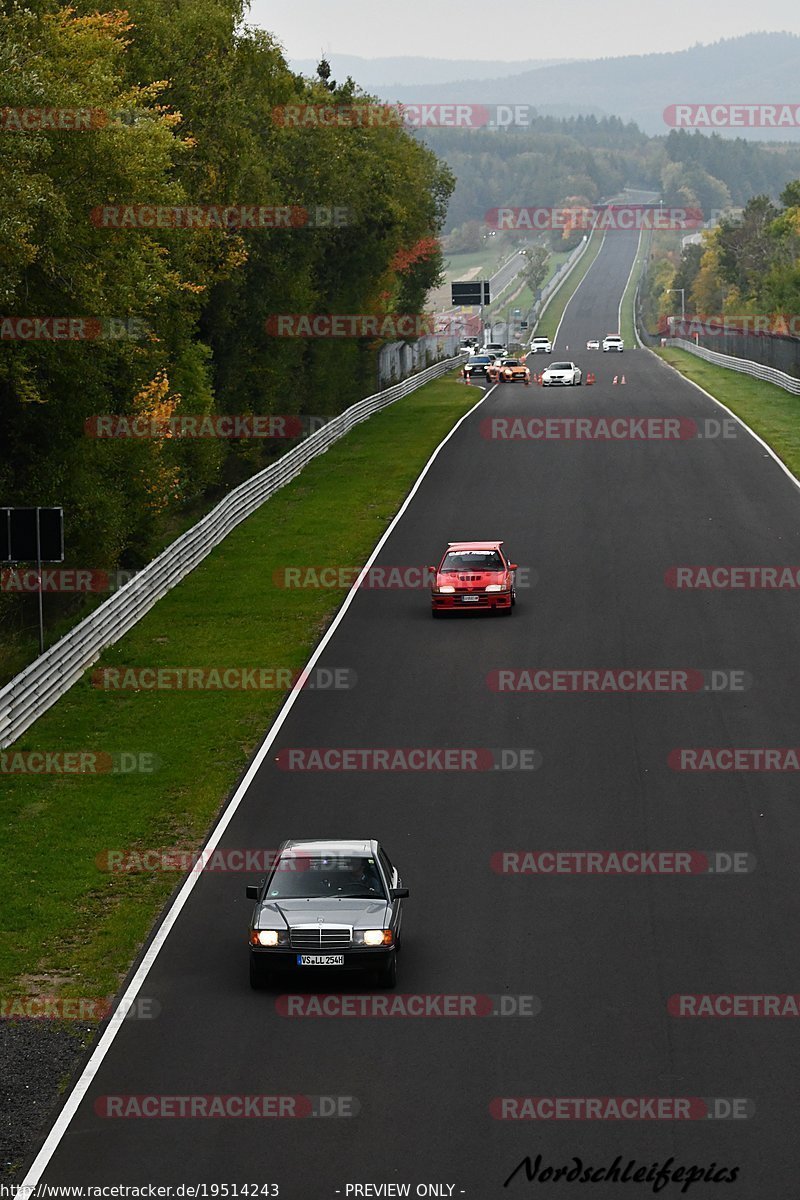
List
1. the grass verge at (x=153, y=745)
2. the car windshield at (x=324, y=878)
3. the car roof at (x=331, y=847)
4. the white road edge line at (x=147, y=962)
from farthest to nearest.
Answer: the grass verge at (x=153, y=745), the car roof at (x=331, y=847), the car windshield at (x=324, y=878), the white road edge line at (x=147, y=962)

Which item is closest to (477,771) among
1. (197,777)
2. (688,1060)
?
(197,777)

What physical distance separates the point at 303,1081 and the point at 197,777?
11.2 m

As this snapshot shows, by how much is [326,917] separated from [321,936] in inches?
9.1

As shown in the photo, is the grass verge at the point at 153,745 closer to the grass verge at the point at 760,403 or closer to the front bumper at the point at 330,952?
the front bumper at the point at 330,952

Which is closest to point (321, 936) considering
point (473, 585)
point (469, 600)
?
point (469, 600)

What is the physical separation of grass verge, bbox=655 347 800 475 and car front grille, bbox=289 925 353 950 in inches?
1539

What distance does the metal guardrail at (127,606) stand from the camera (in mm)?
28781

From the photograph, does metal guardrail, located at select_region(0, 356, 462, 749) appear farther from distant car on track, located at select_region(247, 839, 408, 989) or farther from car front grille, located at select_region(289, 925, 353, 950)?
car front grille, located at select_region(289, 925, 353, 950)

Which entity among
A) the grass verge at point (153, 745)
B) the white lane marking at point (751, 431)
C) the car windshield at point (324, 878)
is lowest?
the grass verge at point (153, 745)

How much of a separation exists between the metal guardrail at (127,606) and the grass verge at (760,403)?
17.1 meters

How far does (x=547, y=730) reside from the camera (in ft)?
88.4

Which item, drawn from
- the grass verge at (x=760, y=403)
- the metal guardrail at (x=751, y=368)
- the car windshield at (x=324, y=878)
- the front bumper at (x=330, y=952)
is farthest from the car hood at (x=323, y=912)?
the metal guardrail at (x=751, y=368)

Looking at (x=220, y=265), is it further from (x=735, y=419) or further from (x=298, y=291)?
(x=735, y=419)

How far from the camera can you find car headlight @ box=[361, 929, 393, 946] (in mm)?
16719
